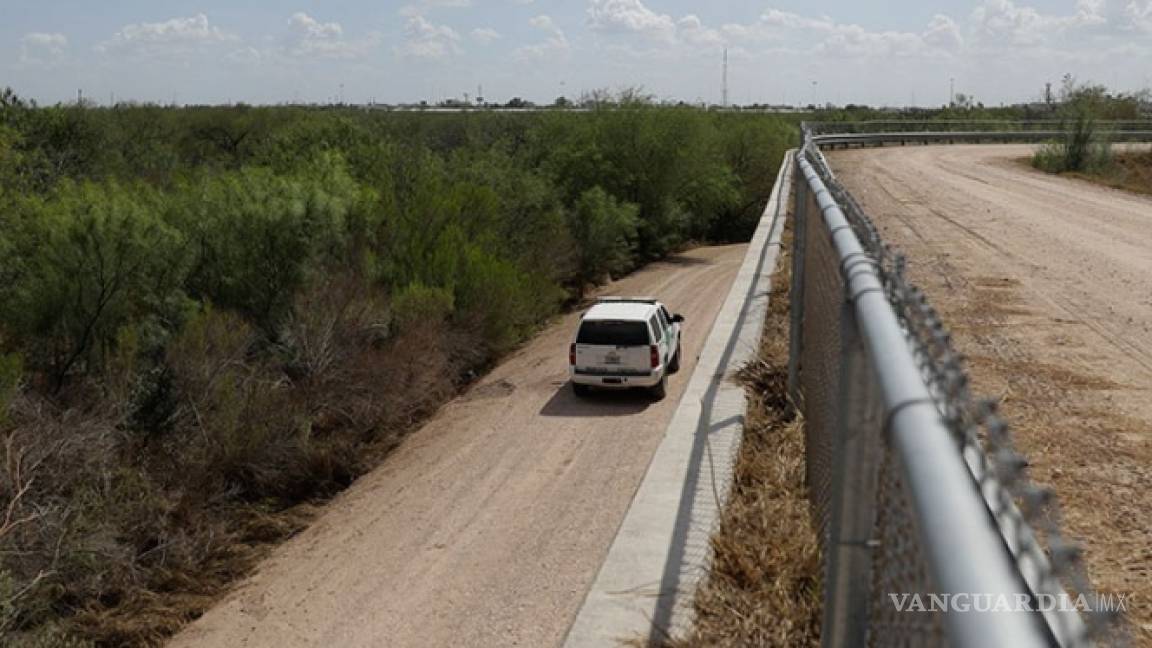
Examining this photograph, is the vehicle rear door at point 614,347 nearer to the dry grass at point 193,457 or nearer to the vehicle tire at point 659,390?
the vehicle tire at point 659,390

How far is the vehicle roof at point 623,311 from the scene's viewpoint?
77.5 ft

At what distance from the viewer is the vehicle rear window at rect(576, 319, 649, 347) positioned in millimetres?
23500

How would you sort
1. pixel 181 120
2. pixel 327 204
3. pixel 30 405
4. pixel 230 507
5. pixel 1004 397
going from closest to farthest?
pixel 1004 397 < pixel 30 405 < pixel 230 507 < pixel 327 204 < pixel 181 120

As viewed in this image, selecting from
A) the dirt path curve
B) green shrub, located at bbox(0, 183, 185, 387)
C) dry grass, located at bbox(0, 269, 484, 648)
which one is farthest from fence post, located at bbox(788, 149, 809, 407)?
green shrub, located at bbox(0, 183, 185, 387)

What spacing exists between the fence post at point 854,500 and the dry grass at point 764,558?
1.45 meters

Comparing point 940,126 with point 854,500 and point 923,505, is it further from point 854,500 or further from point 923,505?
point 923,505

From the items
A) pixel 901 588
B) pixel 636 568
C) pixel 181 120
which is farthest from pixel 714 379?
pixel 181 120

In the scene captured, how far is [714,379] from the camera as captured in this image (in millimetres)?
7324

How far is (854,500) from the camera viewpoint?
95.2 inches

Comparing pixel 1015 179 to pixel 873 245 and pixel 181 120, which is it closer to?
pixel 873 245

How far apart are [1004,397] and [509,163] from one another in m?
42.6

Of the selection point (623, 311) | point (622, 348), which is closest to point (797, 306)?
point (622, 348)

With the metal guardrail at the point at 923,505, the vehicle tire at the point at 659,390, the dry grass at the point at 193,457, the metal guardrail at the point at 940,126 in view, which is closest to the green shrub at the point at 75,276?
the dry grass at the point at 193,457

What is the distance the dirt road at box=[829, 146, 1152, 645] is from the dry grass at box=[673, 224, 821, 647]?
1159 mm
